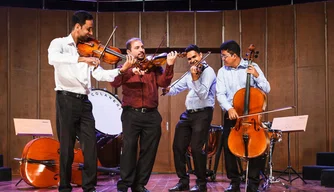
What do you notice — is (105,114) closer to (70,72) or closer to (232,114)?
(70,72)

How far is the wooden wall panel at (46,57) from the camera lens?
881 cm

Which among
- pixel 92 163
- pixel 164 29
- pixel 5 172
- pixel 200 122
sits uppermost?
pixel 164 29

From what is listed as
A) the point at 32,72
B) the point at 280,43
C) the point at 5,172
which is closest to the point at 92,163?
the point at 5,172

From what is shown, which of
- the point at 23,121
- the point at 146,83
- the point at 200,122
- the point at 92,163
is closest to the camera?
the point at 92,163

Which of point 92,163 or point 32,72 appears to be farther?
point 32,72

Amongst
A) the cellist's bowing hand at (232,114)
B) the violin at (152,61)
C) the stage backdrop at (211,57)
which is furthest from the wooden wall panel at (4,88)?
the cellist's bowing hand at (232,114)

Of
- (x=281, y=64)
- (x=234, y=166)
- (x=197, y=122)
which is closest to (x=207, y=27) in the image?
(x=281, y=64)

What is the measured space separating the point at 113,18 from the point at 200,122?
423 centimetres

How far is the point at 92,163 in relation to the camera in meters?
4.57

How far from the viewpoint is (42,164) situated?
606 cm

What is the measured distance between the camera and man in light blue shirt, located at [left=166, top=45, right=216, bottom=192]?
548cm

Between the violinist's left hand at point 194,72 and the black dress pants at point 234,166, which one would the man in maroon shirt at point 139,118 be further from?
the black dress pants at point 234,166

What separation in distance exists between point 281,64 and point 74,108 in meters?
5.24

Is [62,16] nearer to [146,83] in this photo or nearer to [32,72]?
[32,72]
